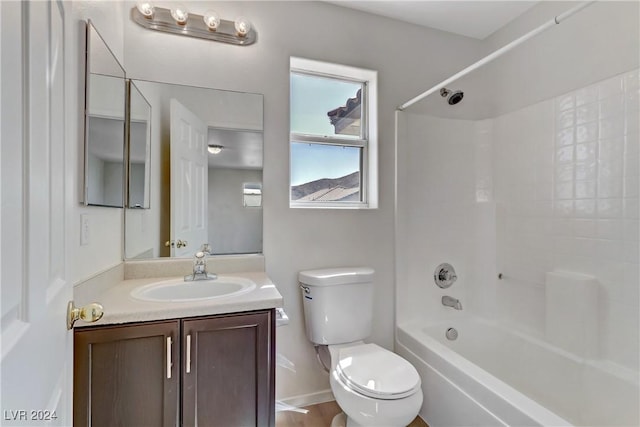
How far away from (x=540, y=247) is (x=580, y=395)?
802 mm

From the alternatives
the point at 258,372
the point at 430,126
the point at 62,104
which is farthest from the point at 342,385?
the point at 430,126

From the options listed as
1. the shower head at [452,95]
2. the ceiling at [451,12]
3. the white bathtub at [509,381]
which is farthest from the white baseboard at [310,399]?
the ceiling at [451,12]

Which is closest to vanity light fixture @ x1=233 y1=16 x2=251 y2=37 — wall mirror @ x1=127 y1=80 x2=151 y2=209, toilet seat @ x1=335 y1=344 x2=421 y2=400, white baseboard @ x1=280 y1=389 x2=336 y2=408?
wall mirror @ x1=127 y1=80 x2=151 y2=209

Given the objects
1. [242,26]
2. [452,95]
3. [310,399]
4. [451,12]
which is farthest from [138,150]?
[451,12]

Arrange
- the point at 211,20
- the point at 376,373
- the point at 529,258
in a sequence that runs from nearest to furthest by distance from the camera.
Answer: the point at 376,373 → the point at 211,20 → the point at 529,258

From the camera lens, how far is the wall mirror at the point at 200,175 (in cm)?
167

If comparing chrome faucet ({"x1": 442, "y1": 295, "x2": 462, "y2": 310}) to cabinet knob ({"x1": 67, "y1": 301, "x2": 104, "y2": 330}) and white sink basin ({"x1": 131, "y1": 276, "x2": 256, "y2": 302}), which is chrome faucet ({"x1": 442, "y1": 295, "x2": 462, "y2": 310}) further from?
cabinet knob ({"x1": 67, "y1": 301, "x2": 104, "y2": 330})

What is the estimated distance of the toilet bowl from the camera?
1305mm

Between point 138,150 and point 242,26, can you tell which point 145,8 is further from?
point 138,150

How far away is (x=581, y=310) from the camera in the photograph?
5.54 ft

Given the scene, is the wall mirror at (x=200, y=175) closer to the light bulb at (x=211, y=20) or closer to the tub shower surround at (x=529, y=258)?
the light bulb at (x=211, y=20)

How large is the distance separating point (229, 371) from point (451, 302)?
1.56m

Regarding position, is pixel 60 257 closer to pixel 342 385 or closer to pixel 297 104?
pixel 342 385

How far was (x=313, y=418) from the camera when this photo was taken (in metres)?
1.80
